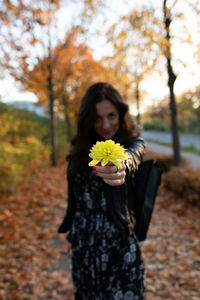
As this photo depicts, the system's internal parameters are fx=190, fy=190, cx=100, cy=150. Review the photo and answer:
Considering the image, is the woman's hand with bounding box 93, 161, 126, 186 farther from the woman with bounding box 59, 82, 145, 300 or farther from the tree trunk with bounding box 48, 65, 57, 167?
the tree trunk with bounding box 48, 65, 57, 167

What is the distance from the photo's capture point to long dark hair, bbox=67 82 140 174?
1.47m

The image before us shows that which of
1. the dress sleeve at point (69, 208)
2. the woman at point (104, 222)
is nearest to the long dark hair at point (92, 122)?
the woman at point (104, 222)

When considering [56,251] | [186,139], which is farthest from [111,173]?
[186,139]

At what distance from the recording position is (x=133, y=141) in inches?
58.4

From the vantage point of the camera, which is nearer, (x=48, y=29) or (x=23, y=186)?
(x=23, y=186)

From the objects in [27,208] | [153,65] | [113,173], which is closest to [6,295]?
[27,208]

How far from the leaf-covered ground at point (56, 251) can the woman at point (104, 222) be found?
1274mm

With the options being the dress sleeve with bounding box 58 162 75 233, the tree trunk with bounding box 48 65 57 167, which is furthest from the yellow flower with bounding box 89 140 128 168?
the tree trunk with bounding box 48 65 57 167

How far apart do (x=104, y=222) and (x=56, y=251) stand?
2306mm

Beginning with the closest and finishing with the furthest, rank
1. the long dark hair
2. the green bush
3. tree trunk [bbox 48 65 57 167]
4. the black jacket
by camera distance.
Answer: the black jacket, the long dark hair, the green bush, tree trunk [bbox 48 65 57 167]

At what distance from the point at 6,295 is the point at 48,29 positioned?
26.5ft

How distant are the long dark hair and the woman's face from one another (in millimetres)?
31

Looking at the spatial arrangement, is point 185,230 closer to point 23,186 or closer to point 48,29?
point 23,186

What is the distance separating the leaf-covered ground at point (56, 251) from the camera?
2451 millimetres
